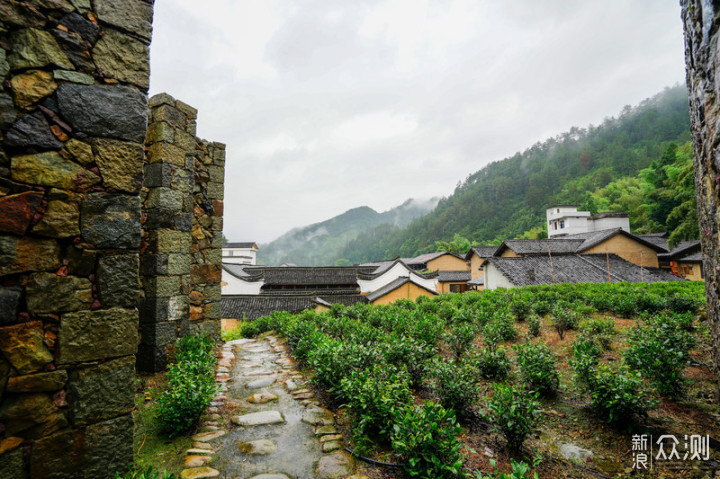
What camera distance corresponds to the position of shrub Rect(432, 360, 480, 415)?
413 cm

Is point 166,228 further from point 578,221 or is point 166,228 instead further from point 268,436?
point 578,221

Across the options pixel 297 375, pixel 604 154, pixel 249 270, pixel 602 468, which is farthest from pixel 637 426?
pixel 604 154

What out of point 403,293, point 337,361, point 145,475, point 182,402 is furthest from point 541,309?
point 403,293

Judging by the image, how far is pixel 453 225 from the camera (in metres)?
77.2

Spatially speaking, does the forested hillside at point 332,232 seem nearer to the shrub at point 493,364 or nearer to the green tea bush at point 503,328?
the green tea bush at point 503,328

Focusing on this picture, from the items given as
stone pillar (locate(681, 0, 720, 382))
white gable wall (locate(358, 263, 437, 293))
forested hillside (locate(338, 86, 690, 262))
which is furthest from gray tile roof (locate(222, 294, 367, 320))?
forested hillside (locate(338, 86, 690, 262))

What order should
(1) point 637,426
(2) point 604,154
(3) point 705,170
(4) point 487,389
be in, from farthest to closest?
(2) point 604,154 → (4) point 487,389 → (1) point 637,426 → (3) point 705,170

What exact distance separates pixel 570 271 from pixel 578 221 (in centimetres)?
3181

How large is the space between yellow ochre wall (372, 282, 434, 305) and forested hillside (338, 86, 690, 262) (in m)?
40.3

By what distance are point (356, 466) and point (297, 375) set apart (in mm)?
2998

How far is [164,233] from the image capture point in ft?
18.2

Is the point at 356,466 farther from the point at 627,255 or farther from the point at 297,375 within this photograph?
the point at 627,255

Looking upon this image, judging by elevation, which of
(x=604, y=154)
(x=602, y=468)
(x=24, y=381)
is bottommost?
(x=602, y=468)

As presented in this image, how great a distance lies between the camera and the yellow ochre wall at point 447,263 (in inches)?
1854
